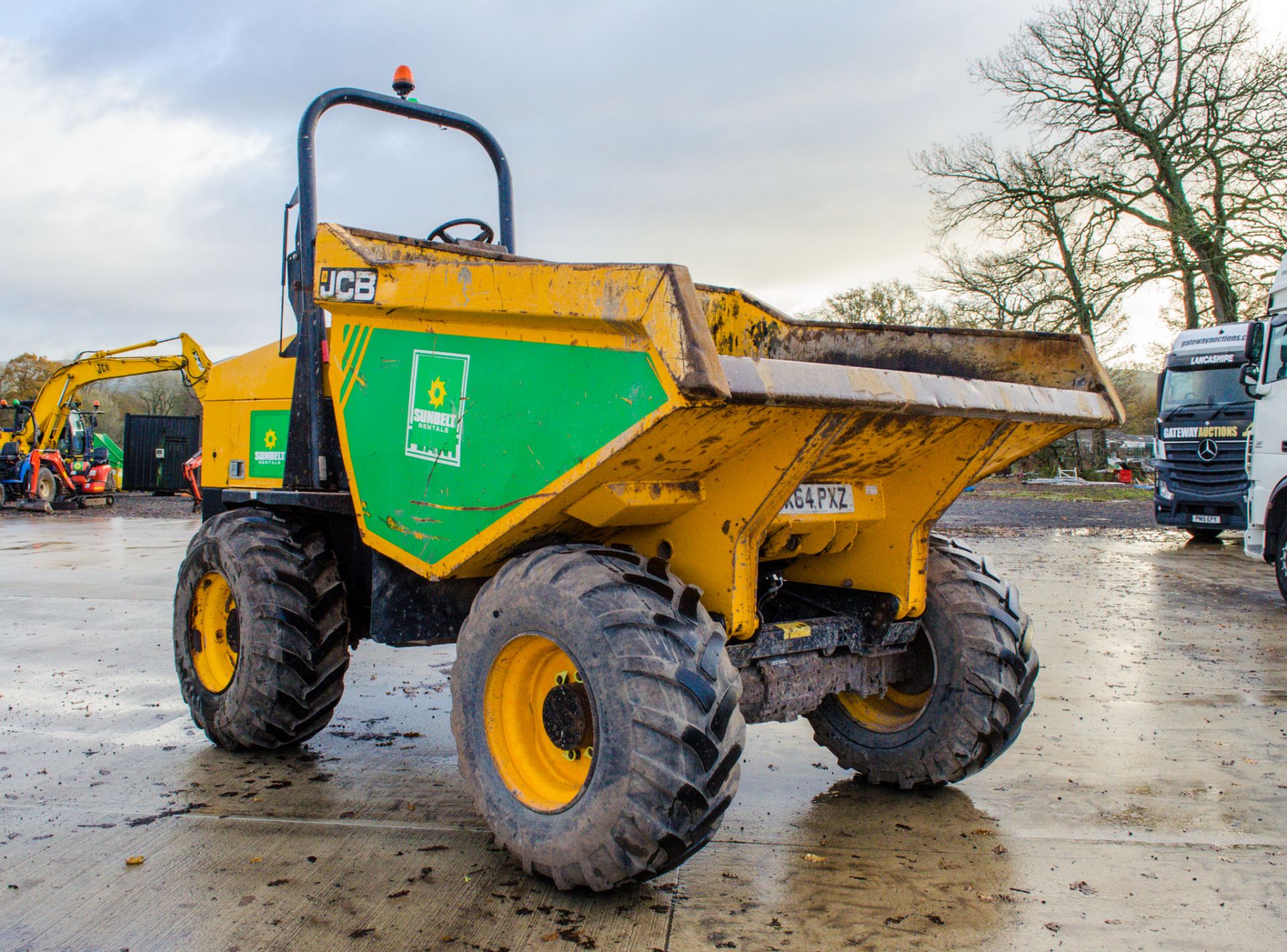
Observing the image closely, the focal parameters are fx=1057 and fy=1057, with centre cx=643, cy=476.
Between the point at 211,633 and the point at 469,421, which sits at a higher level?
the point at 469,421

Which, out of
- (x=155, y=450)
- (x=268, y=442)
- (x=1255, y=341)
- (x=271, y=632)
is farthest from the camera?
(x=155, y=450)

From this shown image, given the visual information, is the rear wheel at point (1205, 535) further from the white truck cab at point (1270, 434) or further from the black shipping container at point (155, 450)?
the black shipping container at point (155, 450)

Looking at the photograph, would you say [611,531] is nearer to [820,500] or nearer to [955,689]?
[820,500]

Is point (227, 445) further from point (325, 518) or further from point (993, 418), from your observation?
point (993, 418)

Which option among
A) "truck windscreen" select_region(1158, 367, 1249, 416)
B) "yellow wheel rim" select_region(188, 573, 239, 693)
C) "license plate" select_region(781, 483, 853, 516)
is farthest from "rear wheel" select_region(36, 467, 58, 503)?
"license plate" select_region(781, 483, 853, 516)

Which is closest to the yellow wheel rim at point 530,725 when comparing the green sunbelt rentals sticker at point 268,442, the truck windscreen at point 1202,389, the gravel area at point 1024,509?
the green sunbelt rentals sticker at point 268,442

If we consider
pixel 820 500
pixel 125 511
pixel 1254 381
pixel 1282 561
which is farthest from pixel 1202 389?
pixel 125 511

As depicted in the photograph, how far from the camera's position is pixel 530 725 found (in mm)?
3201

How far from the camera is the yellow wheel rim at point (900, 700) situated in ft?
12.8

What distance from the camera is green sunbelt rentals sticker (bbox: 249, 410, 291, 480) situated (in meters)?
4.38

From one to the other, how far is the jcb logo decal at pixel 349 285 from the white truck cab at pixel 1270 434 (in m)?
8.17

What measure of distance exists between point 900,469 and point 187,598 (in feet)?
9.84

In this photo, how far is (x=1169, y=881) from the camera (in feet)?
10.3

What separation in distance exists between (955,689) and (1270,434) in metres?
6.94
